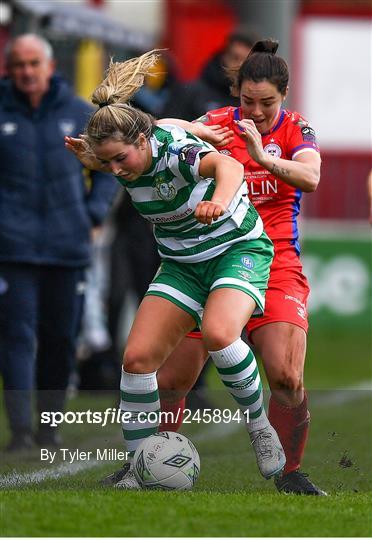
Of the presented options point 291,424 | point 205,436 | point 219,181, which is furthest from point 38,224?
point 219,181

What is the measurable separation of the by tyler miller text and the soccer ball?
40 cm

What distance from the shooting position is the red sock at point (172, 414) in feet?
Result: 24.1

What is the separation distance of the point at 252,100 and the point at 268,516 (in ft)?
7.10

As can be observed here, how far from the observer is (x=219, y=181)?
21.9 ft

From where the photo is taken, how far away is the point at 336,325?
1806cm

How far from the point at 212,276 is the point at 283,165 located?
0.62 m

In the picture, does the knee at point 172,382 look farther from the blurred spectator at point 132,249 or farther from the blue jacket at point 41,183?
the blurred spectator at point 132,249

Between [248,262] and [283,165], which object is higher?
[283,165]

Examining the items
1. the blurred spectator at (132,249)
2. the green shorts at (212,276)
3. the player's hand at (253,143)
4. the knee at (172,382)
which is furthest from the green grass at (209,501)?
the blurred spectator at (132,249)

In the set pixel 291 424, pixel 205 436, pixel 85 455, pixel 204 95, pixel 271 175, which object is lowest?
pixel 205 436

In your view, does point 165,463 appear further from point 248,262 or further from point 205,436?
point 205,436

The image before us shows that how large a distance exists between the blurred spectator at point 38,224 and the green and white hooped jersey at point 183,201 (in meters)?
2.34

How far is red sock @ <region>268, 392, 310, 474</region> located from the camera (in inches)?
283

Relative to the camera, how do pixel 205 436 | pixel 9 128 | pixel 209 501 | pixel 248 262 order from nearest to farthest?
1. pixel 209 501
2. pixel 248 262
3. pixel 9 128
4. pixel 205 436
